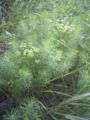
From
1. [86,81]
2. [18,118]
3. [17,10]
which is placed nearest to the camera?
[18,118]

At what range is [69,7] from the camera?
14.3 feet

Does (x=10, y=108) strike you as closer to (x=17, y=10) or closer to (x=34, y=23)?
(x=34, y=23)

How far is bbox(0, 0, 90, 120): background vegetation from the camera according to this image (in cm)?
250

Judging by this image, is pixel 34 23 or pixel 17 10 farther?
pixel 17 10

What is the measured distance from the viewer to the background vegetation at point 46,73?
250cm

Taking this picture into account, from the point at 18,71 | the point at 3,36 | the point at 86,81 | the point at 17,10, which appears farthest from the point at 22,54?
the point at 17,10

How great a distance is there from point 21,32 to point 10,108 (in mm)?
560

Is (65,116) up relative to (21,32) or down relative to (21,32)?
down

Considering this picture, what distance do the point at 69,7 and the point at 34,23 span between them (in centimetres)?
172

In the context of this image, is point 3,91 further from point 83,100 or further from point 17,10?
point 17,10

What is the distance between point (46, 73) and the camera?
251 cm

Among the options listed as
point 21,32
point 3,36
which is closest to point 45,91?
point 21,32

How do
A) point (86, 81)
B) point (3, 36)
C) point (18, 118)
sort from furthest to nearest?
point (3, 36)
point (86, 81)
point (18, 118)

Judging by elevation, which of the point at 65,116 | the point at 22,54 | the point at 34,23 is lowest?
the point at 65,116
